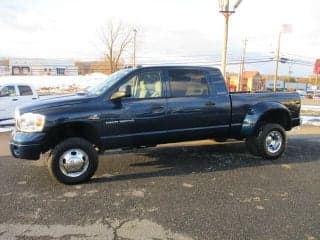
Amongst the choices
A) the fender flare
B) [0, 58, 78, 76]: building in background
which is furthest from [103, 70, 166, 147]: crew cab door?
[0, 58, 78, 76]: building in background

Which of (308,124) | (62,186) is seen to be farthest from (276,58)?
(62,186)

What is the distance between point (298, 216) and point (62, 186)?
11.2 feet

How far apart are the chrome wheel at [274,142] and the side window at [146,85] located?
2599 mm

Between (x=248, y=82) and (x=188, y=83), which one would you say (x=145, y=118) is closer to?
(x=188, y=83)

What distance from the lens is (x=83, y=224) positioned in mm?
4773

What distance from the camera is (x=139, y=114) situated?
22.7ft

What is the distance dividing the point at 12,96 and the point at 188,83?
32.6 ft

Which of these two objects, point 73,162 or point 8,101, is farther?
point 8,101

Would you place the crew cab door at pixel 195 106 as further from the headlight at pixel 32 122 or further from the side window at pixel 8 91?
the side window at pixel 8 91

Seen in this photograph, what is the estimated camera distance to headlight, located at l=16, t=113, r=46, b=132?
20.4 ft

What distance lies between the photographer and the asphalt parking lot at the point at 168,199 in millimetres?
4613

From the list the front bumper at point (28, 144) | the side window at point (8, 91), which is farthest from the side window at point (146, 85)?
the side window at point (8, 91)

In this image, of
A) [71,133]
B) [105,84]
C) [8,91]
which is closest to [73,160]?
[71,133]

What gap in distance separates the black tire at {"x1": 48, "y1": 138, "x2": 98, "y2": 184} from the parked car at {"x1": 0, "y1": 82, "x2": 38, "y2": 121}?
940 cm
